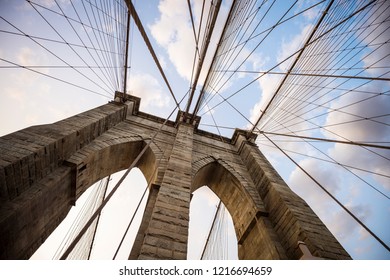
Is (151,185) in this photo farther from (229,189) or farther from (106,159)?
(229,189)

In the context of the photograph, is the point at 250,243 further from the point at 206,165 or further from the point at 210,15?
the point at 210,15

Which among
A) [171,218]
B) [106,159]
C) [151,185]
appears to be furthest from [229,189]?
[106,159]

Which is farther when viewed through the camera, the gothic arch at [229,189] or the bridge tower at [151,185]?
the gothic arch at [229,189]

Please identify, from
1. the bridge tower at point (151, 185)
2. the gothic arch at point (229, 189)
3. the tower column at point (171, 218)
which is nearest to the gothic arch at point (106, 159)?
the bridge tower at point (151, 185)

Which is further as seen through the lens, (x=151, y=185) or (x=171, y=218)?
(x=151, y=185)

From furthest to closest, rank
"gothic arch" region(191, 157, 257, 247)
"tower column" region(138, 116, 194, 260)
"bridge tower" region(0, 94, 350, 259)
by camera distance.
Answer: "gothic arch" region(191, 157, 257, 247) < "bridge tower" region(0, 94, 350, 259) < "tower column" region(138, 116, 194, 260)

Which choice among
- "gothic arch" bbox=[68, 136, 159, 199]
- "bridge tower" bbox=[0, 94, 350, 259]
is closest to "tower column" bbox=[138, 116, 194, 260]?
"bridge tower" bbox=[0, 94, 350, 259]

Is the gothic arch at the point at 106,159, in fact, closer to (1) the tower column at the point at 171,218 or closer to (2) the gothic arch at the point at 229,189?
(1) the tower column at the point at 171,218

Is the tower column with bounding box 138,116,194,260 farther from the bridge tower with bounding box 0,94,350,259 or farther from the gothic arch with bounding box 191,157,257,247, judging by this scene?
the gothic arch with bounding box 191,157,257,247
